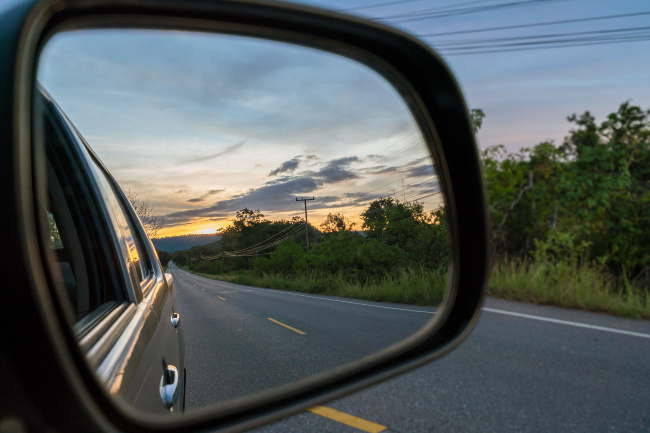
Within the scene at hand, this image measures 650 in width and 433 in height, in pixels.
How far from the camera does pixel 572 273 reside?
33.3ft

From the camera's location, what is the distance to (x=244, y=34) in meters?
1.41

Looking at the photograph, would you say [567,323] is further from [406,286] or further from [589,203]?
[406,286]

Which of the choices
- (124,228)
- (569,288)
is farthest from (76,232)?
(569,288)

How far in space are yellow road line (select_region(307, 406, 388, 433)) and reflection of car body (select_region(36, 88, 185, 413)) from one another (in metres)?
2.56

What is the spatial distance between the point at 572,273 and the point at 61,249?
421 inches

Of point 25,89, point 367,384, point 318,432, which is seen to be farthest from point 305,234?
point 318,432

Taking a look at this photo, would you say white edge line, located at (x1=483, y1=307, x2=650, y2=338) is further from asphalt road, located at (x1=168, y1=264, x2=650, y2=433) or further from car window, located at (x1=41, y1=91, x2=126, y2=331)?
car window, located at (x1=41, y1=91, x2=126, y2=331)

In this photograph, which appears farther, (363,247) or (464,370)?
(464,370)

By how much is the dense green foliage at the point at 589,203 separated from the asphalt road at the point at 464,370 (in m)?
3.34

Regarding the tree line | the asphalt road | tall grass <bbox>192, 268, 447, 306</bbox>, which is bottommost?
the asphalt road

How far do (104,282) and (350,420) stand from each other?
315 cm

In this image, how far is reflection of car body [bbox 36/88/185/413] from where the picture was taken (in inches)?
39.6

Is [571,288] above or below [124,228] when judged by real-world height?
below

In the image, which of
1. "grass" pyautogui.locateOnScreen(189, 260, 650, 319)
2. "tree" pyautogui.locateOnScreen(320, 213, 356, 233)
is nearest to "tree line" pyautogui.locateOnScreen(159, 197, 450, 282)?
"tree" pyautogui.locateOnScreen(320, 213, 356, 233)
